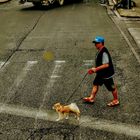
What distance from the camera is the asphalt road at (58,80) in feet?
29.4

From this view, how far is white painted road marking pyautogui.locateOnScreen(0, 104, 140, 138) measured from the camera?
8.77 metres

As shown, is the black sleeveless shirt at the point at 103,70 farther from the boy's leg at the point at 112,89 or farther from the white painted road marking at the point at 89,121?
the white painted road marking at the point at 89,121

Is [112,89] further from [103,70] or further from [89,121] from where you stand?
[89,121]

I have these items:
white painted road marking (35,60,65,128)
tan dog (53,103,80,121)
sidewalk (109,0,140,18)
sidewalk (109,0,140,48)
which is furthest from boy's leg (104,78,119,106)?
sidewalk (109,0,140,18)

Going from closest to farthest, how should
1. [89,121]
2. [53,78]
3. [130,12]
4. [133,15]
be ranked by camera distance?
1. [89,121]
2. [53,78]
3. [133,15]
4. [130,12]

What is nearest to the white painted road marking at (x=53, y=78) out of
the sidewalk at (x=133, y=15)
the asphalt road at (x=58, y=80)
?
the asphalt road at (x=58, y=80)

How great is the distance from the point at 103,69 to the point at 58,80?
2735 mm

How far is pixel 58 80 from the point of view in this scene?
1239 centimetres

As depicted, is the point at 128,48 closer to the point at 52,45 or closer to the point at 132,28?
the point at 52,45

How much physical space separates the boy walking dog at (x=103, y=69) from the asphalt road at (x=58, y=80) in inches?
8.7

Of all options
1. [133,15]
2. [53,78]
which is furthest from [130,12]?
[53,78]

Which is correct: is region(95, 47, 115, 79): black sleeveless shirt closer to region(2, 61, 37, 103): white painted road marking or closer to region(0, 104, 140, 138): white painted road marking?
region(0, 104, 140, 138): white painted road marking

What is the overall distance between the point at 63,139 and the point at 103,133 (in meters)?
0.90

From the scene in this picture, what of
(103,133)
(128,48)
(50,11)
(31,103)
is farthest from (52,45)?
(50,11)
